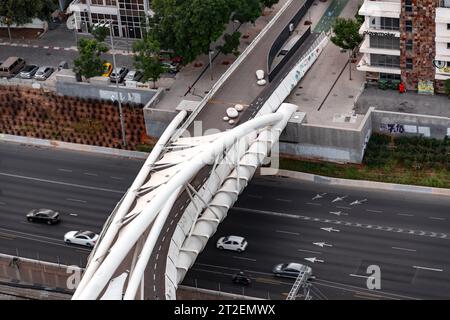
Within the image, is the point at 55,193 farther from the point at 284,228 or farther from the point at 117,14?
the point at 117,14

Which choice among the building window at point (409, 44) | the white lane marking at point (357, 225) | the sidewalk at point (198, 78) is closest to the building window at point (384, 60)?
the building window at point (409, 44)

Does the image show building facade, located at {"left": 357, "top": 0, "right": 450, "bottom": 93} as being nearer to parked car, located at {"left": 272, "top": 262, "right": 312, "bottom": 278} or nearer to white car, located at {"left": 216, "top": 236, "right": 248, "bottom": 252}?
white car, located at {"left": 216, "top": 236, "right": 248, "bottom": 252}

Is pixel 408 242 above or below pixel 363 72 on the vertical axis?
below

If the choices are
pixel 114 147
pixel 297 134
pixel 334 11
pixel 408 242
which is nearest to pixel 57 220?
pixel 114 147

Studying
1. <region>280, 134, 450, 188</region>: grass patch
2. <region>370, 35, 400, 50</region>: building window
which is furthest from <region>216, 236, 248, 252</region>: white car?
<region>370, 35, 400, 50</region>: building window

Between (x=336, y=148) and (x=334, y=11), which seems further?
(x=334, y=11)

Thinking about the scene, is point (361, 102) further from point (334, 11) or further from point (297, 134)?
point (334, 11)

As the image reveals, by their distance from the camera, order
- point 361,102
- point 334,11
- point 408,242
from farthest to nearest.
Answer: point 334,11, point 361,102, point 408,242
